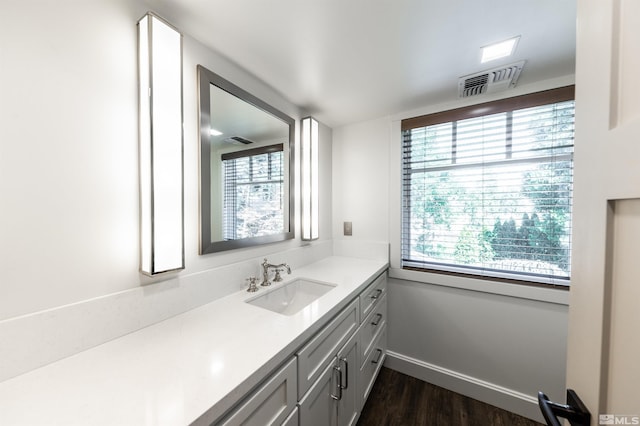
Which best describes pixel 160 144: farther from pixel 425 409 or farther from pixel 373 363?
pixel 425 409

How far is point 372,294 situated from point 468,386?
3.31ft

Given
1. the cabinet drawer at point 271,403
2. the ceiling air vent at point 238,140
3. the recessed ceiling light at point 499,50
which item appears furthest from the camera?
the ceiling air vent at point 238,140

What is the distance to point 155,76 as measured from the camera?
0.91m

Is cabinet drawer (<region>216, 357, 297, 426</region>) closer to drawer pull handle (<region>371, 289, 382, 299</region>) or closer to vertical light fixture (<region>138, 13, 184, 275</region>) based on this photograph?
vertical light fixture (<region>138, 13, 184, 275</region>)

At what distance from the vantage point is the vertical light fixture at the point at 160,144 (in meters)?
0.90

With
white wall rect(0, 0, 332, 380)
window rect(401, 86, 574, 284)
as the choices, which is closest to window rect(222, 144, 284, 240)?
white wall rect(0, 0, 332, 380)

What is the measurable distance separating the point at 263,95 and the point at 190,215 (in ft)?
3.08

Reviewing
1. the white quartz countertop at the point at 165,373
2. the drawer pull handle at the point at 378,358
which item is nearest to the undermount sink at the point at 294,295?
the white quartz countertop at the point at 165,373

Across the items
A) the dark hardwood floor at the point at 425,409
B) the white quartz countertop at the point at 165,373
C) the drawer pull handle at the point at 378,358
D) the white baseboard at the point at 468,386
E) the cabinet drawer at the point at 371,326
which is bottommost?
the dark hardwood floor at the point at 425,409

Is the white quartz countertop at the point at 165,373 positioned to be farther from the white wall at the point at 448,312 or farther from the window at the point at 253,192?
the white wall at the point at 448,312

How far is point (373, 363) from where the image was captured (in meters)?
1.69

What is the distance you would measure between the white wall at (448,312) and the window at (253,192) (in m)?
0.80

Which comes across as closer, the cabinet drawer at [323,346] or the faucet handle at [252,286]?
the cabinet drawer at [323,346]

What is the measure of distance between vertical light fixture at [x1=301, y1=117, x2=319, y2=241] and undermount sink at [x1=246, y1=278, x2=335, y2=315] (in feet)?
1.45
